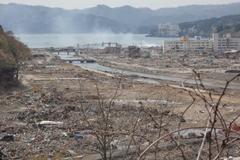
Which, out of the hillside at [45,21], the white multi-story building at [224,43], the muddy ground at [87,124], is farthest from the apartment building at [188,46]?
the hillside at [45,21]

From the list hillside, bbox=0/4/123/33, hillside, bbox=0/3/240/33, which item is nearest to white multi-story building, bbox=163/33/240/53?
hillside, bbox=0/3/240/33

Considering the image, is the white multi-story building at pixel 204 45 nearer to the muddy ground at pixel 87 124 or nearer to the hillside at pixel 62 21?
the muddy ground at pixel 87 124

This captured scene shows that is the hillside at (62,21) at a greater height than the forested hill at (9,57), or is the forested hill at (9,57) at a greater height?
the hillside at (62,21)

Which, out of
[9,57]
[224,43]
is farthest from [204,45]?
[9,57]

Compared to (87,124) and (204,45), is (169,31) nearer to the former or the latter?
(204,45)

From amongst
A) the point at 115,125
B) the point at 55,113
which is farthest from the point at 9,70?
the point at 115,125

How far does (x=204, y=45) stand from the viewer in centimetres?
4053

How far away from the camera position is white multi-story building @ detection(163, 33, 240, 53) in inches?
1586

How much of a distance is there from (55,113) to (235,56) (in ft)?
89.8

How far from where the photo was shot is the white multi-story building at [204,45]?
40.3 metres

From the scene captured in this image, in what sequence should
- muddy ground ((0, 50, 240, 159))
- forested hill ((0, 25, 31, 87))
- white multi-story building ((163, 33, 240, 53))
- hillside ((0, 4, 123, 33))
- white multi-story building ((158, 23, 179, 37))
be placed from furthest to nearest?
hillside ((0, 4, 123, 33))
white multi-story building ((158, 23, 179, 37))
white multi-story building ((163, 33, 240, 53))
forested hill ((0, 25, 31, 87))
muddy ground ((0, 50, 240, 159))

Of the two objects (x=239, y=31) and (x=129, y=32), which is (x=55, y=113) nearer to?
(x=239, y=31)

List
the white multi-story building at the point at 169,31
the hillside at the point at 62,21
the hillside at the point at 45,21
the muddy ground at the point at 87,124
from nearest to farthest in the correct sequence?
1. the muddy ground at the point at 87,124
2. the white multi-story building at the point at 169,31
3. the hillside at the point at 62,21
4. the hillside at the point at 45,21

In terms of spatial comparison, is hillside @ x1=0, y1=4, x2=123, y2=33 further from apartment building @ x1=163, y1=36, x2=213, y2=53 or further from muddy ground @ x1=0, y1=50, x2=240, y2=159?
muddy ground @ x1=0, y1=50, x2=240, y2=159
